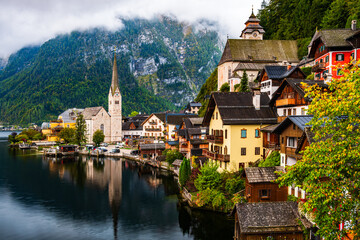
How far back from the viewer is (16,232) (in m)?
31.0

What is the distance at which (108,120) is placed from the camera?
387ft

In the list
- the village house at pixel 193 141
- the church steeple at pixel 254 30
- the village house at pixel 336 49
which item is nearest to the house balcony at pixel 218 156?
the village house at pixel 193 141

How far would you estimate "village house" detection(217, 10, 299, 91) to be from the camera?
76438mm

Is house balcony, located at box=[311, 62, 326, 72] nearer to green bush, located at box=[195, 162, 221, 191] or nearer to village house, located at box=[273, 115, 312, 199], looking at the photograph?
village house, located at box=[273, 115, 312, 199]

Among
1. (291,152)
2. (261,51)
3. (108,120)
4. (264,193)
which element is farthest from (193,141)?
(108,120)

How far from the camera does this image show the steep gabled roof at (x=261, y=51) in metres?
79.1

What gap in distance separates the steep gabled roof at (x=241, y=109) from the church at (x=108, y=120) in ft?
268

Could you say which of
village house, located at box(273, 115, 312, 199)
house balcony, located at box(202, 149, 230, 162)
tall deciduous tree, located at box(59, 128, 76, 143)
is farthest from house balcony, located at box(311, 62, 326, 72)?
tall deciduous tree, located at box(59, 128, 76, 143)

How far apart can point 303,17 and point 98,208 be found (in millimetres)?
74299

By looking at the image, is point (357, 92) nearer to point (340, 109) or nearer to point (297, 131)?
point (340, 109)

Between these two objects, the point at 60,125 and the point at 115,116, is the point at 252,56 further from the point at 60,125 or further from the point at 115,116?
the point at 60,125

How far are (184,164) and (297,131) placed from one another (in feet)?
58.0

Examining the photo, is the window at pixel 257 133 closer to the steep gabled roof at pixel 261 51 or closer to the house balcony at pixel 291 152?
the house balcony at pixel 291 152

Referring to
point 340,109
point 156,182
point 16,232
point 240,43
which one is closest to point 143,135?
point 240,43
